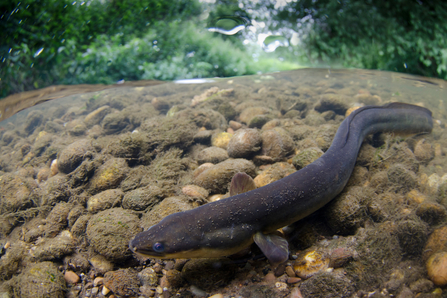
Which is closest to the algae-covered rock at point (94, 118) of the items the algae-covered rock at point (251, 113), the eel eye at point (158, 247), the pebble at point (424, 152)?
the algae-covered rock at point (251, 113)

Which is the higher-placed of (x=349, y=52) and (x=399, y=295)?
(x=349, y=52)

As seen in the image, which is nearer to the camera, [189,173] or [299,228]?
[299,228]

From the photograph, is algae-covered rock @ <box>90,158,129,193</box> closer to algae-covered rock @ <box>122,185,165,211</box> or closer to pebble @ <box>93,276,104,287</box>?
algae-covered rock @ <box>122,185,165,211</box>

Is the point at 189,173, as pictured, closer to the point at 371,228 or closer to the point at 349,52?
the point at 371,228

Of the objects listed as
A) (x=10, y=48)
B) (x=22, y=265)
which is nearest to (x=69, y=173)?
(x=22, y=265)

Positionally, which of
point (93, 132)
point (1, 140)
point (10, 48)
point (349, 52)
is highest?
point (10, 48)

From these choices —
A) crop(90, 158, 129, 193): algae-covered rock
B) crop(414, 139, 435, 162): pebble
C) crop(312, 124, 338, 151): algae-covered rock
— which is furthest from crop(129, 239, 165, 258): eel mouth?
crop(414, 139, 435, 162): pebble

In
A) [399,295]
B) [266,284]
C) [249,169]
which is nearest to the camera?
[399,295]

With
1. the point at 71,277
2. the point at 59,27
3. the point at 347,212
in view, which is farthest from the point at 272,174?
the point at 59,27
